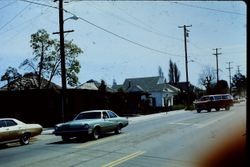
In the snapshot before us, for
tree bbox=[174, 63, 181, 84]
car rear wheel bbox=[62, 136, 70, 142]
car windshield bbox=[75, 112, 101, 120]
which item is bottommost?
car rear wheel bbox=[62, 136, 70, 142]

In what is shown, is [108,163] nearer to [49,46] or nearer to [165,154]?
[165,154]

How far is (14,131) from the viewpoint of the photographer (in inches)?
739

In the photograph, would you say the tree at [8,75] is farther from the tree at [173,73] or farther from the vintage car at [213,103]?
the tree at [173,73]

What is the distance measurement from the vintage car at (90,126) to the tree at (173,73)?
4658 inches

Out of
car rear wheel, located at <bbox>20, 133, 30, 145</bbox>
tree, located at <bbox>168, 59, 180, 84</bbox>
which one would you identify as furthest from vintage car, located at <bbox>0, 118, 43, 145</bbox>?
tree, located at <bbox>168, 59, 180, 84</bbox>

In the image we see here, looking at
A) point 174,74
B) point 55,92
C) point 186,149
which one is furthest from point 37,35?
point 174,74

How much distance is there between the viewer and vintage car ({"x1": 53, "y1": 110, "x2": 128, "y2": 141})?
19219 mm

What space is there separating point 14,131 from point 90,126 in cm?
334

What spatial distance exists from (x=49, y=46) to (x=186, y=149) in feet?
123

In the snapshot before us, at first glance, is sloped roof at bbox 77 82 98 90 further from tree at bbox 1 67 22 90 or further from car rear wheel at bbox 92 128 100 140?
car rear wheel at bbox 92 128 100 140

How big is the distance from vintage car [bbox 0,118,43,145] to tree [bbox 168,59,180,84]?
12104 centimetres

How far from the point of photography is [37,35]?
48.9 m

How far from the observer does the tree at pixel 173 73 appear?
5497 inches

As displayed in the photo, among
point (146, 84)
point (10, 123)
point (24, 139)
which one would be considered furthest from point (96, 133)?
point (146, 84)
